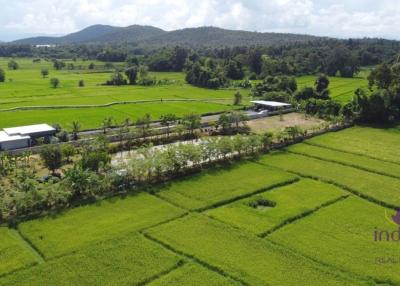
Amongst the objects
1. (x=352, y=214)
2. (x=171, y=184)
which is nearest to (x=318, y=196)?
(x=352, y=214)

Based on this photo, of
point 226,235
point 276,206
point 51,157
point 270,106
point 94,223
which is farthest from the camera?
point 270,106

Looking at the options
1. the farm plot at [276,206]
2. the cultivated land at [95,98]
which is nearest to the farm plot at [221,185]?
the farm plot at [276,206]

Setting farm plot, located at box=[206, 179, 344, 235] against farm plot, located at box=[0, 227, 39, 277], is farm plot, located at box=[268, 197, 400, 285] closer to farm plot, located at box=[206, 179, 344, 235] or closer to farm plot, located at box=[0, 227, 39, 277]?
farm plot, located at box=[206, 179, 344, 235]

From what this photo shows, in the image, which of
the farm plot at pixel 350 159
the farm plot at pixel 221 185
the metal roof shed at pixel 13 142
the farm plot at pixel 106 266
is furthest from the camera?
the metal roof shed at pixel 13 142

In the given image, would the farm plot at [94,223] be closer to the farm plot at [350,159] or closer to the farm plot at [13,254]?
the farm plot at [13,254]

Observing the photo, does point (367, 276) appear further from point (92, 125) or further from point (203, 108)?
point (203, 108)

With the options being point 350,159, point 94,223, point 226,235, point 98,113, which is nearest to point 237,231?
point 226,235

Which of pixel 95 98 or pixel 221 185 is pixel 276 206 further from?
pixel 95 98

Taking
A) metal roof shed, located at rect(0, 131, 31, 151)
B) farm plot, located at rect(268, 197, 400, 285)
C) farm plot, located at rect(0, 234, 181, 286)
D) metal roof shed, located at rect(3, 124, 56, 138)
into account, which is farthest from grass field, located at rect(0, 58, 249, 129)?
farm plot, located at rect(268, 197, 400, 285)
